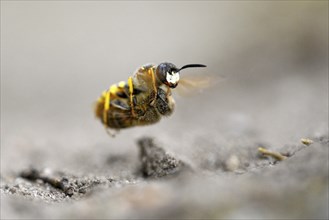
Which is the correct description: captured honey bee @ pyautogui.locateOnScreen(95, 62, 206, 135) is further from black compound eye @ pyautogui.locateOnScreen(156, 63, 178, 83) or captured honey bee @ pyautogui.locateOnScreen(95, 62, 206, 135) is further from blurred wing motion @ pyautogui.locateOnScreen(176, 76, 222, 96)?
blurred wing motion @ pyautogui.locateOnScreen(176, 76, 222, 96)

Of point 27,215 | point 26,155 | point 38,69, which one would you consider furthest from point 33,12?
point 27,215

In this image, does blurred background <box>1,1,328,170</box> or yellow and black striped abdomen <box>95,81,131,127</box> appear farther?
blurred background <box>1,1,328,170</box>

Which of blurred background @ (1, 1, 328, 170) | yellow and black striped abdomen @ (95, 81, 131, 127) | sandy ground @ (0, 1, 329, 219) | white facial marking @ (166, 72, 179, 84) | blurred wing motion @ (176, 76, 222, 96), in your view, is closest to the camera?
sandy ground @ (0, 1, 329, 219)

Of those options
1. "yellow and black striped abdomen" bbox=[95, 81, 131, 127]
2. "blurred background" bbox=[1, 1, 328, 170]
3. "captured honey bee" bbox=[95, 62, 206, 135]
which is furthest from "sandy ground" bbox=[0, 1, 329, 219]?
"yellow and black striped abdomen" bbox=[95, 81, 131, 127]

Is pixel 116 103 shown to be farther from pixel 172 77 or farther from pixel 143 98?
pixel 172 77

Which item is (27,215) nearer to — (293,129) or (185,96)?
(185,96)
